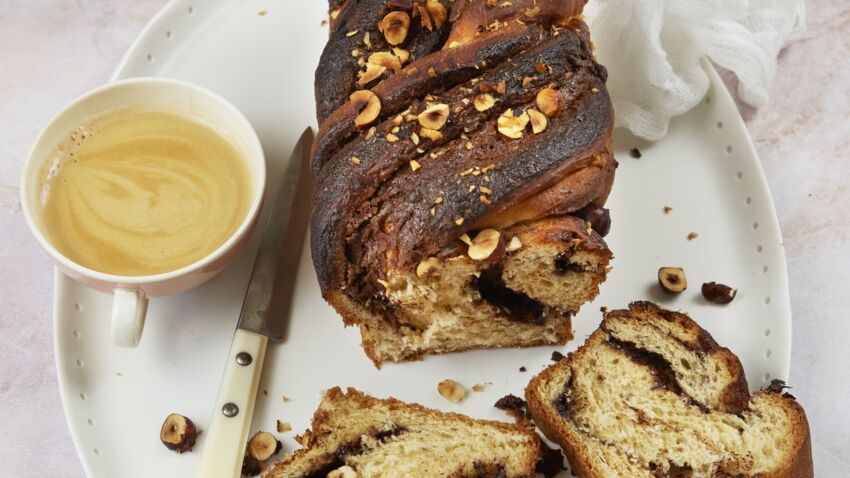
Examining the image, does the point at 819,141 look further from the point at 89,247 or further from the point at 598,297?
the point at 89,247

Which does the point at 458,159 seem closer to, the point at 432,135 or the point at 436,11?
the point at 432,135

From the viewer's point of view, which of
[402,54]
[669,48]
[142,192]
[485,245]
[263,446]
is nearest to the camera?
[485,245]

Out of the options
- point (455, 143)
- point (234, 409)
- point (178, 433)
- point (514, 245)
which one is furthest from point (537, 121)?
point (178, 433)

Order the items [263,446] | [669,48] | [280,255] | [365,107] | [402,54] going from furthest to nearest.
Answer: [669,48]
[280,255]
[263,446]
[402,54]
[365,107]

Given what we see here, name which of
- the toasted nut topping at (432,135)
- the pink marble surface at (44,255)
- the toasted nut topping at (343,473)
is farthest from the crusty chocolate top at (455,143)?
the pink marble surface at (44,255)

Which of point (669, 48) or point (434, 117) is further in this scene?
point (669, 48)

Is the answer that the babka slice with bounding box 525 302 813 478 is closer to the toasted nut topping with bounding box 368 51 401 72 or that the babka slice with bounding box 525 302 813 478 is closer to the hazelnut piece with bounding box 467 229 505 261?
the hazelnut piece with bounding box 467 229 505 261

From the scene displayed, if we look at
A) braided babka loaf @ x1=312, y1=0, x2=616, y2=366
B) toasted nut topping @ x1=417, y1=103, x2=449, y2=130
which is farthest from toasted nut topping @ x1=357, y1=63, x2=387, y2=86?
toasted nut topping @ x1=417, y1=103, x2=449, y2=130
